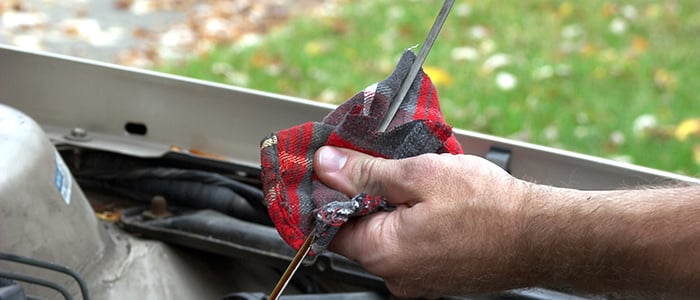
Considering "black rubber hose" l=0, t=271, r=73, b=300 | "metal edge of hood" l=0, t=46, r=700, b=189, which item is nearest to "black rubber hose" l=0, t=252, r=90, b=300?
"black rubber hose" l=0, t=271, r=73, b=300

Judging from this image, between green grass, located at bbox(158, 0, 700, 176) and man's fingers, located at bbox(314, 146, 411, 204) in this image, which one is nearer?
man's fingers, located at bbox(314, 146, 411, 204)

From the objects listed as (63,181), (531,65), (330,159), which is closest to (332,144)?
(330,159)

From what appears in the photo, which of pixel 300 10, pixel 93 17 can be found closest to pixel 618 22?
pixel 300 10

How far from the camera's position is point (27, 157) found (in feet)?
3.69

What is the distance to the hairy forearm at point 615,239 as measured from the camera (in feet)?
2.74

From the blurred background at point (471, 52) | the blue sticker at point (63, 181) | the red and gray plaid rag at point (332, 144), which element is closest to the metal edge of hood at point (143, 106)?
the blue sticker at point (63, 181)

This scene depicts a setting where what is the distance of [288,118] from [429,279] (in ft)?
1.70

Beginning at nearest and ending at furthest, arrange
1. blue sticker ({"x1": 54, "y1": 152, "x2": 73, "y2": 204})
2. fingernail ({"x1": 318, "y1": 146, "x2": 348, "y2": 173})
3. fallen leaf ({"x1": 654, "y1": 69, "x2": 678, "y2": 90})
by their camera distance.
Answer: fingernail ({"x1": 318, "y1": 146, "x2": 348, "y2": 173}), blue sticker ({"x1": 54, "y1": 152, "x2": 73, "y2": 204}), fallen leaf ({"x1": 654, "y1": 69, "x2": 678, "y2": 90})

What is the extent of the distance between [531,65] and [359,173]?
2.90 meters

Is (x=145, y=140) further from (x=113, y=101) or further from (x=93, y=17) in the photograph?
(x=93, y=17)

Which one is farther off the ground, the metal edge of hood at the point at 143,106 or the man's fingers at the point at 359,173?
the man's fingers at the point at 359,173

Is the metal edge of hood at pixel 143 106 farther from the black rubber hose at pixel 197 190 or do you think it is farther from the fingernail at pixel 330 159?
the fingernail at pixel 330 159

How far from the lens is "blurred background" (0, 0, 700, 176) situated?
3252mm

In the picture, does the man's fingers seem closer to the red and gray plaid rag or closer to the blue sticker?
the red and gray plaid rag
